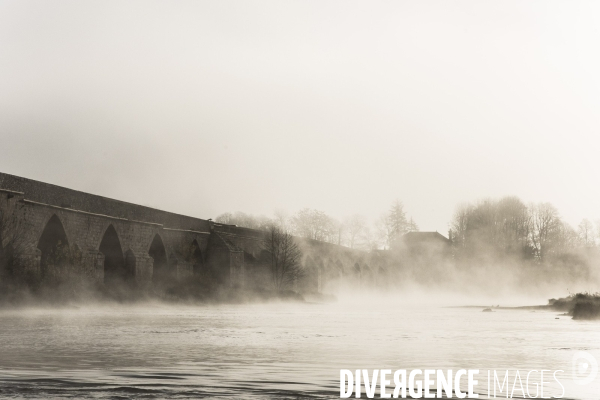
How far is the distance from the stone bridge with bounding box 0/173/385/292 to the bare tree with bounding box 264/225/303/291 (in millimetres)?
794

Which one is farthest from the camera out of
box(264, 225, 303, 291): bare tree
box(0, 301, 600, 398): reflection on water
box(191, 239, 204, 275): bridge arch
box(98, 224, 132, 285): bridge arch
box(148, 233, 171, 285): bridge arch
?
box(264, 225, 303, 291): bare tree

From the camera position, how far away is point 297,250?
75688 millimetres

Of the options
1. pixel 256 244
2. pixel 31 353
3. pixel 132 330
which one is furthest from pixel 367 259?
pixel 31 353

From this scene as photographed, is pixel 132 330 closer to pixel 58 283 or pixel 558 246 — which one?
pixel 58 283

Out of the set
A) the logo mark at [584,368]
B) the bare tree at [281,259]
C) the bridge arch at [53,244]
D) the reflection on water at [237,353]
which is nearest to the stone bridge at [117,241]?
the bridge arch at [53,244]

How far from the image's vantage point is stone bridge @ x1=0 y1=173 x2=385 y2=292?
126ft

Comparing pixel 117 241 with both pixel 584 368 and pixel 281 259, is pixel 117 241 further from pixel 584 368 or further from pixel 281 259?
pixel 584 368

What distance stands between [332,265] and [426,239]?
26319mm

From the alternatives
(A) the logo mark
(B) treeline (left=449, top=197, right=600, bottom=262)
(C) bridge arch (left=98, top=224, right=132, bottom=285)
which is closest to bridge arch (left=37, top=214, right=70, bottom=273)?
(C) bridge arch (left=98, top=224, right=132, bottom=285)

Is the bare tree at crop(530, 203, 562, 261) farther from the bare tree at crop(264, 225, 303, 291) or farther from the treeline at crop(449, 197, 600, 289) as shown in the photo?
the bare tree at crop(264, 225, 303, 291)

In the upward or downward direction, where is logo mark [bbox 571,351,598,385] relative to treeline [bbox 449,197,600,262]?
downward

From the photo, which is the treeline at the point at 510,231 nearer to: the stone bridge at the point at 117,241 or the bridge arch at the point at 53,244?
the stone bridge at the point at 117,241

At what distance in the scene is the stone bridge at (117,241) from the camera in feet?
126

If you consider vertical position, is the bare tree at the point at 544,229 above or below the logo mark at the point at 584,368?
above
